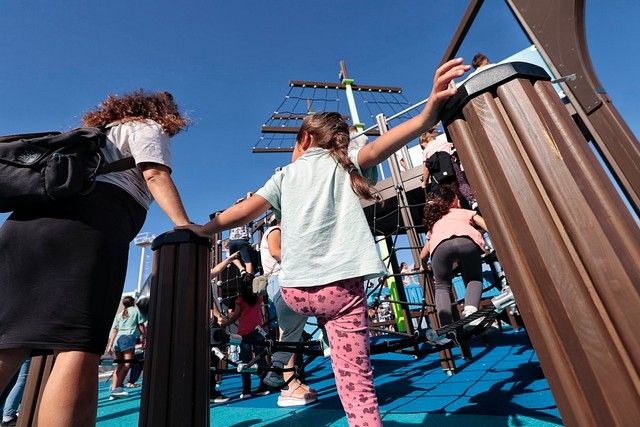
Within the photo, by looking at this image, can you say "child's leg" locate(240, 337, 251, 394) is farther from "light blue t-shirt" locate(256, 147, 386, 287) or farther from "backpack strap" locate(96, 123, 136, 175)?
"backpack strap" locate(96, 123, 136, 175)

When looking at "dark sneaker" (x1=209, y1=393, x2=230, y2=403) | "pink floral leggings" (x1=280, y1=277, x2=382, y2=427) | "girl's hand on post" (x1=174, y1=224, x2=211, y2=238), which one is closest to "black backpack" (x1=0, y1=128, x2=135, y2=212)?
"girl's hand on post" (x1=174, y1=224, x2=211, y2=238)

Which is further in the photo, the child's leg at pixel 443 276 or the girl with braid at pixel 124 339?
the girl with braid at pixel 124 339

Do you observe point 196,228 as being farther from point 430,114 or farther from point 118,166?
point 430,114

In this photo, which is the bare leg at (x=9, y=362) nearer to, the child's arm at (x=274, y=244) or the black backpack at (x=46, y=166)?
the black backpack at (x=46, y=166)

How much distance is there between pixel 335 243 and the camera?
1255mm

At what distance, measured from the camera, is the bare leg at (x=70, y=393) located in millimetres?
848

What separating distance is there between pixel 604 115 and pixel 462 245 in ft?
5.01

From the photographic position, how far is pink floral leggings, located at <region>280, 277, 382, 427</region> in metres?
1.12

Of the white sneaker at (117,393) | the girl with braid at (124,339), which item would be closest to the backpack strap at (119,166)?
the girl with braid at (124,339)

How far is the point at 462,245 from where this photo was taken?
8.68 feet

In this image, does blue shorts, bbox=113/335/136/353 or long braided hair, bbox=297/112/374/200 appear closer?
long braided hair, bbox=297/112/374/200

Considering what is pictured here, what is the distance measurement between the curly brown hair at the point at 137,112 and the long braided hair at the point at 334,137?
524mm

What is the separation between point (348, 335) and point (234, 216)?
558mm

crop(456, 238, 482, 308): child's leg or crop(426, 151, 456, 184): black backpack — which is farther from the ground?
crop(426, 151, 456, 184): black backpack
